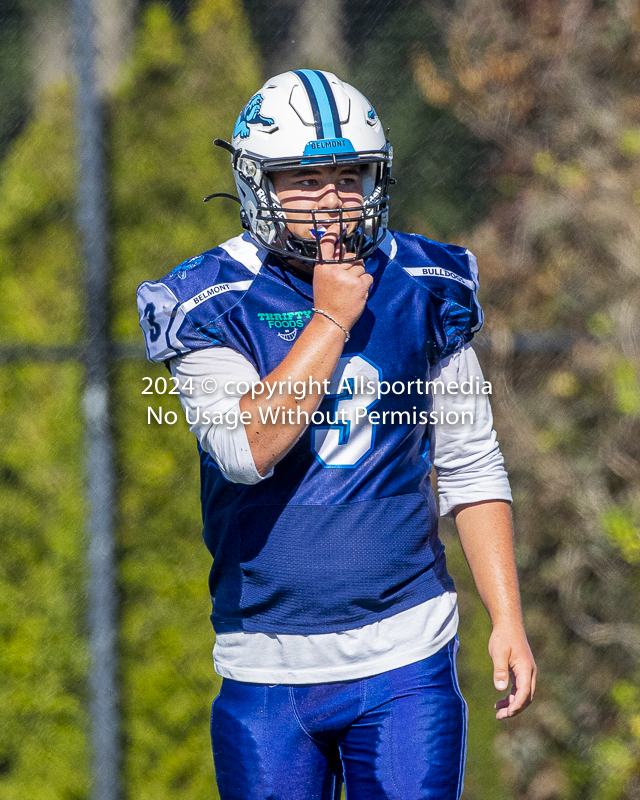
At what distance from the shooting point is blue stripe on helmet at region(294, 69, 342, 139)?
1646 millimetres

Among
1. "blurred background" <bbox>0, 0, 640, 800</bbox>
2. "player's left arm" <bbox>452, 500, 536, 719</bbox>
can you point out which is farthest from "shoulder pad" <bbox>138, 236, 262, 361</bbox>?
"blurred background" <bbox>0, 0, 640, 800</bbox>

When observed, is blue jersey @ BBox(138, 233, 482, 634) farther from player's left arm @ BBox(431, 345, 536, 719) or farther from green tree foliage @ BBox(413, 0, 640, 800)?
green tree foliage @ BBox(413, 0, 640, 800)

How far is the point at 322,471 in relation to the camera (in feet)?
5.22

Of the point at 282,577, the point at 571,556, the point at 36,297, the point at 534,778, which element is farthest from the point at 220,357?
the point at 534,778

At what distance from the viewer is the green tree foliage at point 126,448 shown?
296 cm

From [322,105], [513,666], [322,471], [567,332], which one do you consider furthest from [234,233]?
[513,666]

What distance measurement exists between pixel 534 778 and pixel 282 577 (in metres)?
2.27

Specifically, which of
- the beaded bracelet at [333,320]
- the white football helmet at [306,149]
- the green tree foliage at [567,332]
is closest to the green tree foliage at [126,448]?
the green tree foliage at [567,332]

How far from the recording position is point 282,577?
1.59 m

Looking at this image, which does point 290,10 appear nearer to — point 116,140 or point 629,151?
point 116,140

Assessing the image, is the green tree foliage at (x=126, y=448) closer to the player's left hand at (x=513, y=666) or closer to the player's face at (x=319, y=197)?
the player's face at (x=319, y=197)

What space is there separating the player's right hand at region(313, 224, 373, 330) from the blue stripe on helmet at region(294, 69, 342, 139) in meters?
0.20

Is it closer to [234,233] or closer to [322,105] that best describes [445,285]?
[322,105]

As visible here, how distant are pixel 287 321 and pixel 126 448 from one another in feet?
5.14
